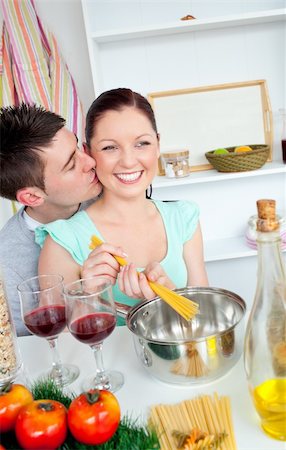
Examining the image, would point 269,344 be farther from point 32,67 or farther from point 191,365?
point 32,67

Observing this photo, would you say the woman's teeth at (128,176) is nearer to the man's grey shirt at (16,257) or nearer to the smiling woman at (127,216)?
the smiling woman at (127,216)

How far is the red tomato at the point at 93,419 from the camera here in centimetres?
64

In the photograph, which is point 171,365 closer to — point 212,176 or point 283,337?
point 283,337

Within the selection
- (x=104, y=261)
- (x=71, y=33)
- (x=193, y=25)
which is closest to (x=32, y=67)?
(x=71, y=33)

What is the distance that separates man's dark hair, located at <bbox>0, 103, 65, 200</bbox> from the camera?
124 cm

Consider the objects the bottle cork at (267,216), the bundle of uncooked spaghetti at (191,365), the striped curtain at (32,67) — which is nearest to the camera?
the bottle cork at (267,216)

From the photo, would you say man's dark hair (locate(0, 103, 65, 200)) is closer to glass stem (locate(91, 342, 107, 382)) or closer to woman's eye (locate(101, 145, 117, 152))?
woman's eye (locate(101, 145, 117, 152))

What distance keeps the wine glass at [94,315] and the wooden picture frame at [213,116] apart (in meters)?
1.55

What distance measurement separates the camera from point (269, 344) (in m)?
0.68

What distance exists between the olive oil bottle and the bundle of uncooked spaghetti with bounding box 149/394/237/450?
60 mm

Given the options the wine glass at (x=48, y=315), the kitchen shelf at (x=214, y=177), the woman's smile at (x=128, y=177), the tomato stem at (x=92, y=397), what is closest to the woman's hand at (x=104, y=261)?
the wine glass at (x=48, y=315)

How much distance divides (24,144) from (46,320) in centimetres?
54

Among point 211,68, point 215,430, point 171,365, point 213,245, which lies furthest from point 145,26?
point 215,430

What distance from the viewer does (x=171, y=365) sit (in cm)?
80
